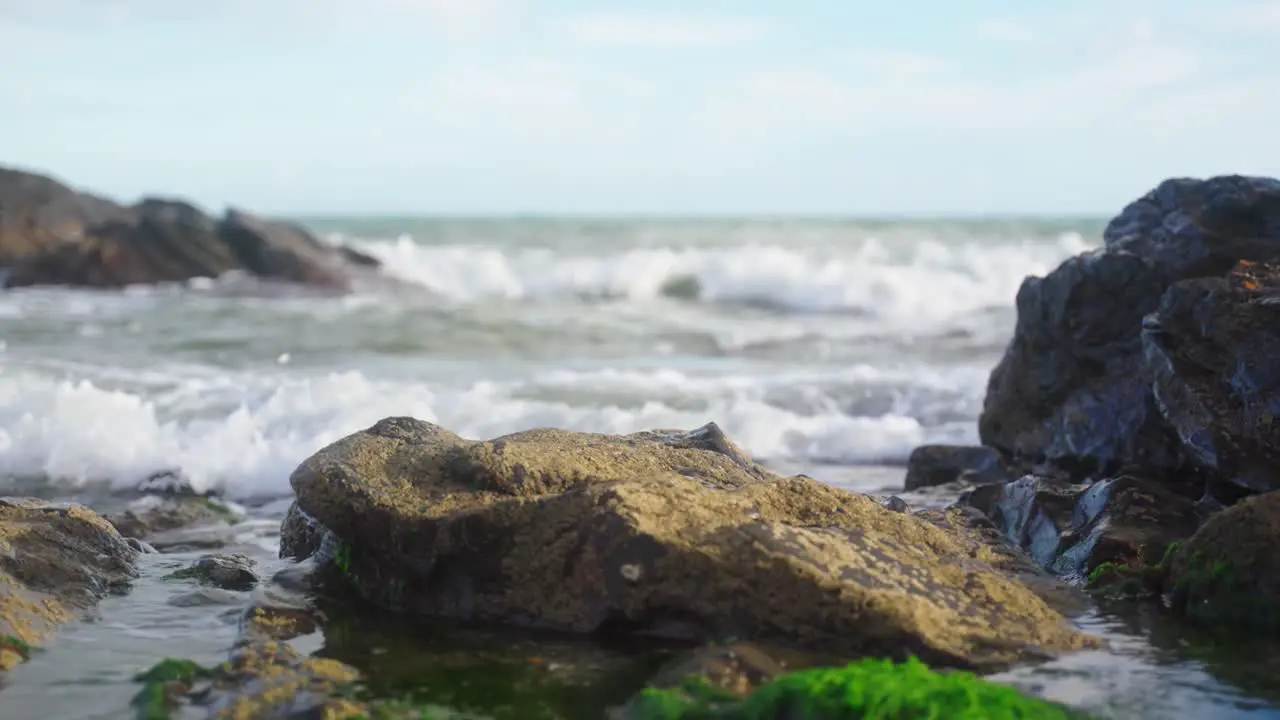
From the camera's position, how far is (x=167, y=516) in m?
7.57

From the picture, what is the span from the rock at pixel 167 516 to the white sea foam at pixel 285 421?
75 centimetres

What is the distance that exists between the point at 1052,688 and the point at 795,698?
100cm

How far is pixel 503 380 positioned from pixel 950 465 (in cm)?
611

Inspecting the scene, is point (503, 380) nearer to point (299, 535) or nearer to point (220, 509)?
point (220, 509)

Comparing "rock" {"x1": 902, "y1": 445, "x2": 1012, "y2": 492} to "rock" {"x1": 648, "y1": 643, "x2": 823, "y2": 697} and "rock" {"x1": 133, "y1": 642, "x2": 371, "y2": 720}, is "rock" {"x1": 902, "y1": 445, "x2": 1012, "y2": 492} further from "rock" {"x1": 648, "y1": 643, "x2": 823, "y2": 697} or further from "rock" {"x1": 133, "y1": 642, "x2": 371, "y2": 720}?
"rock" {"x1": 133, "y1": 642, "x2": 371, "y2": 720}

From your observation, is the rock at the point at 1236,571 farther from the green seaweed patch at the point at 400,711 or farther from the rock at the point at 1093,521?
the green seaweed patch at the point at 400,711

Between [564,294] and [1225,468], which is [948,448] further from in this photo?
[564,294]

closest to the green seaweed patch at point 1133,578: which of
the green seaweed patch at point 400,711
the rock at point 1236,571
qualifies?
the rock at point 1236,571

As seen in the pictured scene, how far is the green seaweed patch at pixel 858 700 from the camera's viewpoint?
3.80 m

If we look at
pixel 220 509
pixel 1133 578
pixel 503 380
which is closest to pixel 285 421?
pixel 220 509

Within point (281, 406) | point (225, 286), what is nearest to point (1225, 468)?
point (281, 406)

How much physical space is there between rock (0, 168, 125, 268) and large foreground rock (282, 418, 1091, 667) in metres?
23.2

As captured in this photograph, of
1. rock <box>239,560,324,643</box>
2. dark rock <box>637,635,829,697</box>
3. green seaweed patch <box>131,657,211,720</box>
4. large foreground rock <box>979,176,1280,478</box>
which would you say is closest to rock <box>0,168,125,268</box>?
large foreground rock <box>979,176,1280,478</box>

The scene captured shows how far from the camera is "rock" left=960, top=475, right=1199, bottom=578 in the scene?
5906mm
